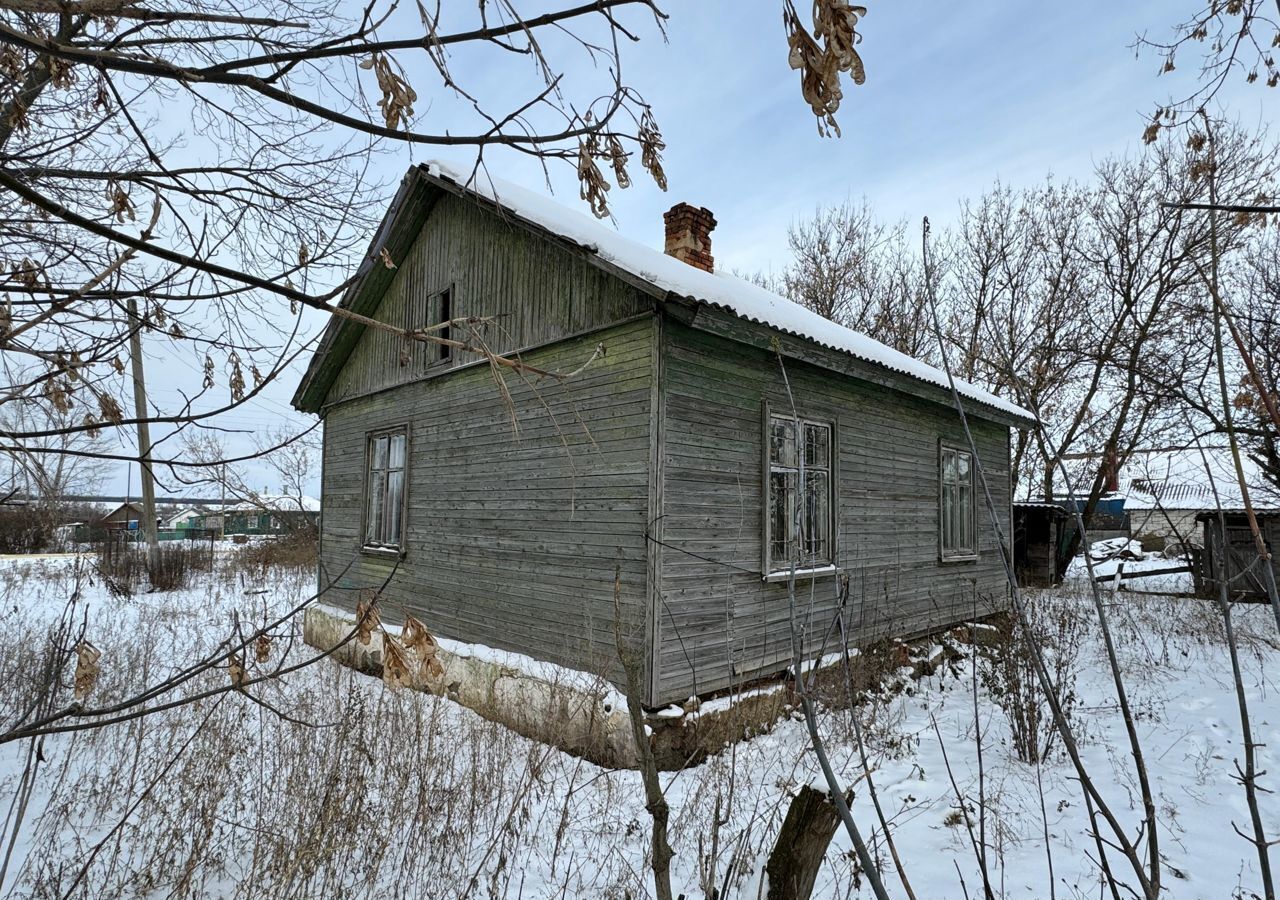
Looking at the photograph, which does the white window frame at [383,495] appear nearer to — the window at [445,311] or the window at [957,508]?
the window at [445,311]

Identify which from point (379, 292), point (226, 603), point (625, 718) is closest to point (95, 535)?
point (226, 603)

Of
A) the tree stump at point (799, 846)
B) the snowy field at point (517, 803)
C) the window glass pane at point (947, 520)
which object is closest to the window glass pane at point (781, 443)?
the snowy field at point (517, 803)

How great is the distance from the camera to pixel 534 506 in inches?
274

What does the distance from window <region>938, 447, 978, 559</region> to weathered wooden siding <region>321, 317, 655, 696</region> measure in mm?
5796

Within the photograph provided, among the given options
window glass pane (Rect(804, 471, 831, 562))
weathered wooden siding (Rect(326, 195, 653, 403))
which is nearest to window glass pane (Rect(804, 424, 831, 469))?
window glass pane (Rect(804, 471, 831, 562))

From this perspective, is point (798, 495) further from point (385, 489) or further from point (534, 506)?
point (385, 489)

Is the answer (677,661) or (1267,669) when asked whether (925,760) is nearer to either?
(677,661)

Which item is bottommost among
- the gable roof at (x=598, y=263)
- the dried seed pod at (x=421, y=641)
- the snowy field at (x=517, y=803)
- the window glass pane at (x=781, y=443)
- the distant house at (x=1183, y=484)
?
the snowy field at (x=517, y=803)

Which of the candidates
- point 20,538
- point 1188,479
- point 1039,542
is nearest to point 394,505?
point 1188,479

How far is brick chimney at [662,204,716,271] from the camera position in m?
9.80

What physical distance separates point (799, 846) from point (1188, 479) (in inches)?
81.6

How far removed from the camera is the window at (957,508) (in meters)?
10.2

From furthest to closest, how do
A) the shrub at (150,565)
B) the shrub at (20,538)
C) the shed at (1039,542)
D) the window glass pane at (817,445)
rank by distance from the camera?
the shrub at (20,538)
the shed at (1039,542)
the shrub at (150,565)
the window glass pane at (817,445)

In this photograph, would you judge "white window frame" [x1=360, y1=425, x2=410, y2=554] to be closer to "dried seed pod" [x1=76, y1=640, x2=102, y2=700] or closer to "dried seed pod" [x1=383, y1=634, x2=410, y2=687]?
"dried seed pod" [x1=76, y1=640, x2=102, y2=700]
